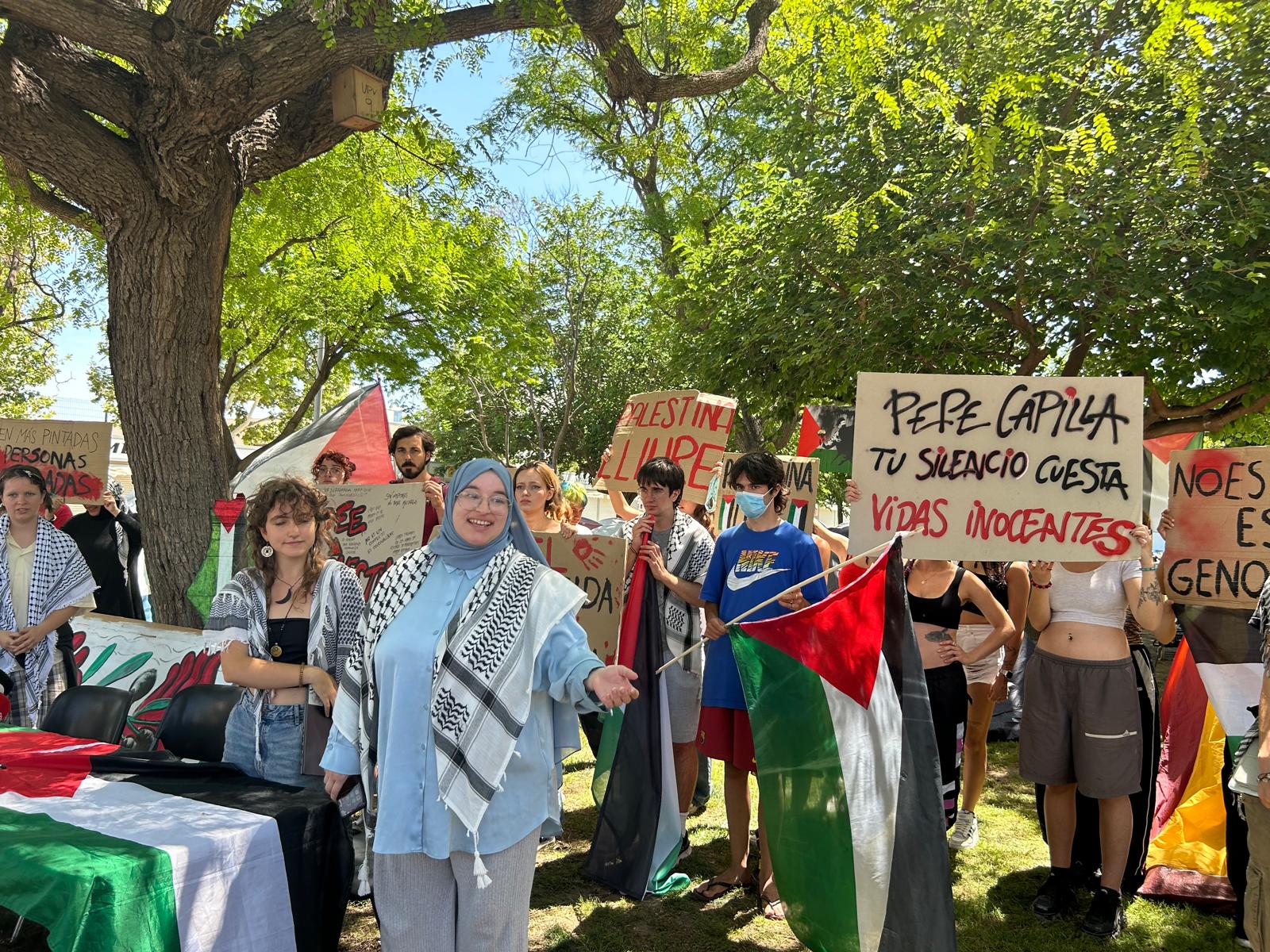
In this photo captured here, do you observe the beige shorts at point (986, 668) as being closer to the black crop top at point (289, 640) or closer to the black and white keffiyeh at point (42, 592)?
the black crop top at point (289, 640)

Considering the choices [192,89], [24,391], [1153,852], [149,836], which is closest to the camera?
[149,836]

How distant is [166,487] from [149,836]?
3721 millimetres

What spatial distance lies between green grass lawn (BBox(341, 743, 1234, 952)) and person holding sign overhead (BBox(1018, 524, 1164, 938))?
0.53ft

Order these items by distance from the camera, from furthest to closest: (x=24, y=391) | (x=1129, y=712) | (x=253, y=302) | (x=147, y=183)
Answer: (x=24, y=391) → (x=253, y=302) → (x=147, y=183) → (x=1129, y=712)

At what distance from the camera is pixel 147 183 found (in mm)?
5672

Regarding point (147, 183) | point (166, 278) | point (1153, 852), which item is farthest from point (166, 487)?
point (1153, 852)

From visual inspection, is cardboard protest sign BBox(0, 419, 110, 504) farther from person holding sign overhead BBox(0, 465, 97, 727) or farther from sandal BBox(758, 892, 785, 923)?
sandal BBox(758, 892, 785, 923)

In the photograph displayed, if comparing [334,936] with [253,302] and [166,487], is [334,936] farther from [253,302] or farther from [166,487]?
[253,302]

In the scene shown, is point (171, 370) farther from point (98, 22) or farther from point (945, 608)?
point (945, 608)

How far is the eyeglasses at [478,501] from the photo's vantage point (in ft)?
9.50

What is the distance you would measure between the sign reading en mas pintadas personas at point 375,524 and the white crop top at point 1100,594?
330 cm

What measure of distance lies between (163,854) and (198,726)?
4.40 feet

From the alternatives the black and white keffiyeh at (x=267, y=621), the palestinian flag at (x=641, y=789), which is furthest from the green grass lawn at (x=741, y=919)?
the black and white keffiyeh at (x=267, y=621)

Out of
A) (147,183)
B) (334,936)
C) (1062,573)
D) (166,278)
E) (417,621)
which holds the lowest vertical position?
(334,936)
